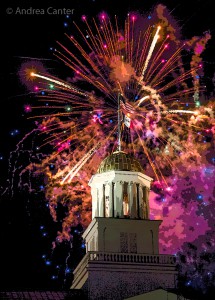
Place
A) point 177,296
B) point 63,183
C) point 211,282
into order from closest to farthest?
point 177,296 → point 63,183 → point 211,282

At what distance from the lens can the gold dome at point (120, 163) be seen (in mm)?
56594

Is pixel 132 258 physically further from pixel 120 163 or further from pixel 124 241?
pixel 120 163

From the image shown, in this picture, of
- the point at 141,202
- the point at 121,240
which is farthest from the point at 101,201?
A: the point at 121,240

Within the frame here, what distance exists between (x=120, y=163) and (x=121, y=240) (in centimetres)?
538

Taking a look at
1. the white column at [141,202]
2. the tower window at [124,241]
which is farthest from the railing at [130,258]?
the white column at [141,202]

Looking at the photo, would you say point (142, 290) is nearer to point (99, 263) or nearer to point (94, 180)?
point (99, 263)

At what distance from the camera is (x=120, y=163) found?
5669 centimetres

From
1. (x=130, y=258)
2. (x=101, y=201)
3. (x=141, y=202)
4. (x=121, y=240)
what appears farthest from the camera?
(x=101, y=201)

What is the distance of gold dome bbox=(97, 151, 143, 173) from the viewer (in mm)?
56594

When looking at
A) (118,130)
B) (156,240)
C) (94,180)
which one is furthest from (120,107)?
(156,240)

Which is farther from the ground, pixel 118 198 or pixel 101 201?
pixel 101 201

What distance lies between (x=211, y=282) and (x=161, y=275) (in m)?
9.84

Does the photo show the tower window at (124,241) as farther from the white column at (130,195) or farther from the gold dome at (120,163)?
the gold dome at (120,163)

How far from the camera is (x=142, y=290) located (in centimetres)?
5253
